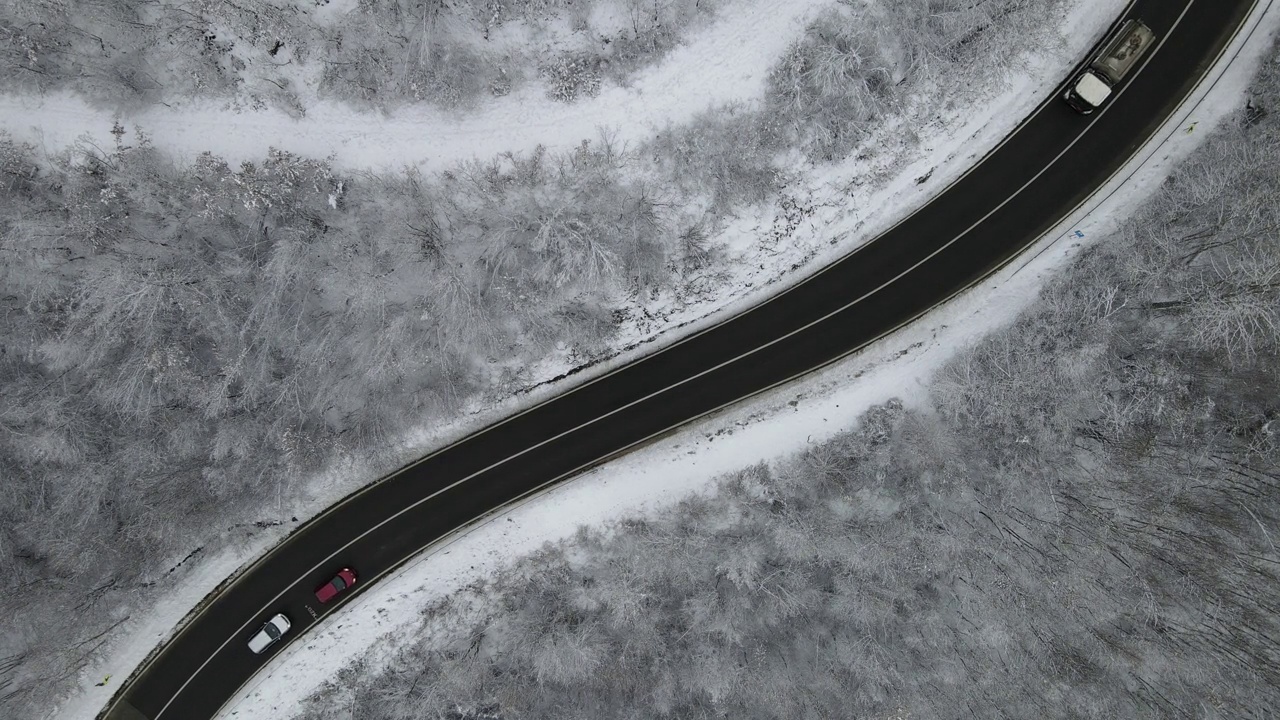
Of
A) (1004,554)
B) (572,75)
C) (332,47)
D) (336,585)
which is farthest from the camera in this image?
(336,585)

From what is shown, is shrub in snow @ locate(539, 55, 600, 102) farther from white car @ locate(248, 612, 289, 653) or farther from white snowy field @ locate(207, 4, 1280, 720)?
white car @ locate(248, 612, 289, 653)

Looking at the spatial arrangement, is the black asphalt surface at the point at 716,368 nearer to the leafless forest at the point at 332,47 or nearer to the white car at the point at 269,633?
the white car at the point at 269,633

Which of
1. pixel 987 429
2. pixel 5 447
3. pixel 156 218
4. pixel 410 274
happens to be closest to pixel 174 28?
pixel 156 218

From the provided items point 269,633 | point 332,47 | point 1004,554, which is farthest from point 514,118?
point 1004,554

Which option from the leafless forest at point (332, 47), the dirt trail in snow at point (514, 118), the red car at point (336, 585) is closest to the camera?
the leafless forest at point (332, 47)

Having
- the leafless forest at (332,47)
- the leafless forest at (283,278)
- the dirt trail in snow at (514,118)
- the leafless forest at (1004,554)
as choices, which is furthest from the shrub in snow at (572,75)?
the leafless forest at (1004,554)

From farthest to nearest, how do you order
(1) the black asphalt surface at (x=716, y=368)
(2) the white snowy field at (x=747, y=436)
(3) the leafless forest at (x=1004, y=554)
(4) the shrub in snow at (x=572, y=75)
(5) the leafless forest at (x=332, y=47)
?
(1) the black asphalt surface at (x=716, y=368) < (2) the white snowy field at (x=747, y=436) < (4) the shrub in snow at (x=572, y=75) < (3) the leafless forest at (x=1004, y=554) < (5) the leafless forest at (x=332, y=47)

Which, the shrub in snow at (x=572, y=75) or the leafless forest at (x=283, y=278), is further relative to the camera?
the shrub in snow at (x=572, y=75)

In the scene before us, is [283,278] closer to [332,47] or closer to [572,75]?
[332,47]
